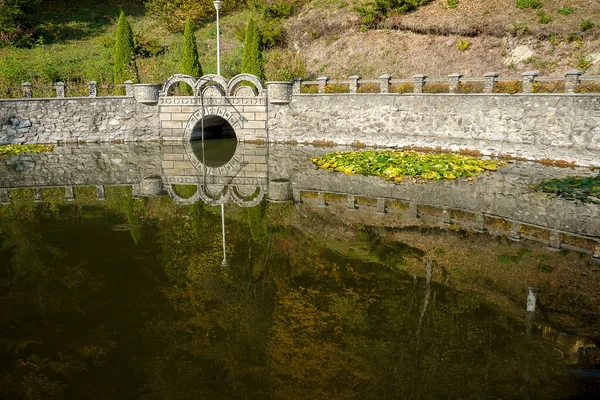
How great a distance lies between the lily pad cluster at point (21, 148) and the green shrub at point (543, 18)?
82.8 feet

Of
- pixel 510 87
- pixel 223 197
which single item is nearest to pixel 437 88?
pixel 510 87

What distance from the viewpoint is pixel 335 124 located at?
23.6 meters

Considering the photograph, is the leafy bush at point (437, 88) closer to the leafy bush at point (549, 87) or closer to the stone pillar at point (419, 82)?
the stone pillar at point (419, 82)

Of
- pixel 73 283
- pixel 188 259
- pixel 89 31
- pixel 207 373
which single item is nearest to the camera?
pixel 207 373

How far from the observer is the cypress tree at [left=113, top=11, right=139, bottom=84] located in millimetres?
27672

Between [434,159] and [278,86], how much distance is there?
29.5 ft

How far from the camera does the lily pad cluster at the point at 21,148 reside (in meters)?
21.8

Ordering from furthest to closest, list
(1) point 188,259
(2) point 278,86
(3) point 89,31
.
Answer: (3) point 89,31, (2) point 278,86, (1) point 188,259

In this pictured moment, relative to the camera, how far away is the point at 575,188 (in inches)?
568

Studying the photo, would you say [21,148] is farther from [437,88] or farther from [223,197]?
[437,88]

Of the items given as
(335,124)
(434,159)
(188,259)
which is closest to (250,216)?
(188,259)

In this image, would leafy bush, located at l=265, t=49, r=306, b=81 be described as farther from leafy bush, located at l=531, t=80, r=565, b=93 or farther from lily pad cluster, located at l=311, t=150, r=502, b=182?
leafy bush, located at l=531, t=80, r=565, b=93

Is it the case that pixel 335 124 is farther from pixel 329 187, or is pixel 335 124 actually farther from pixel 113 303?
pixel 113 303

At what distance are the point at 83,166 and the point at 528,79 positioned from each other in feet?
56.6
